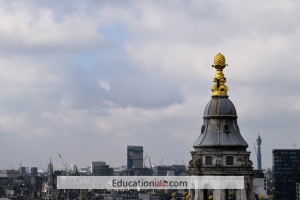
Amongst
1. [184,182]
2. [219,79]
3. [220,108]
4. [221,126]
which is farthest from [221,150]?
[184,182]

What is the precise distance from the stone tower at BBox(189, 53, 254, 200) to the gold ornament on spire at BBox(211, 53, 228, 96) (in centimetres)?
4

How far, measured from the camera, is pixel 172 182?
4212 centimetres

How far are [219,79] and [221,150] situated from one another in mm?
2682

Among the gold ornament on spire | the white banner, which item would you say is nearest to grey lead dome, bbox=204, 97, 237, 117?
the gold ornament on spire

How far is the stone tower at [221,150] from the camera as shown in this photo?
111ft

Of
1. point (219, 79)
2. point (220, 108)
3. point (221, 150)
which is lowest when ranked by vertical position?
point (221, 150)

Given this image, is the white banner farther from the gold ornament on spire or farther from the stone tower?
the gold ornament on spire

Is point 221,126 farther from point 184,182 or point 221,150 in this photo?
point 184,182

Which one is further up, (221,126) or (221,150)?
(221,126)

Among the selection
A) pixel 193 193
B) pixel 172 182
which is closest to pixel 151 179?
pixel 172 182

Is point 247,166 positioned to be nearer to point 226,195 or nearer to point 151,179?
point 226,195

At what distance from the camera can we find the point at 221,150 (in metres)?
33.8

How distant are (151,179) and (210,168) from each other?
1436 centimetres

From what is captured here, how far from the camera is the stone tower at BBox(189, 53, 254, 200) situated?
33.7 meters
